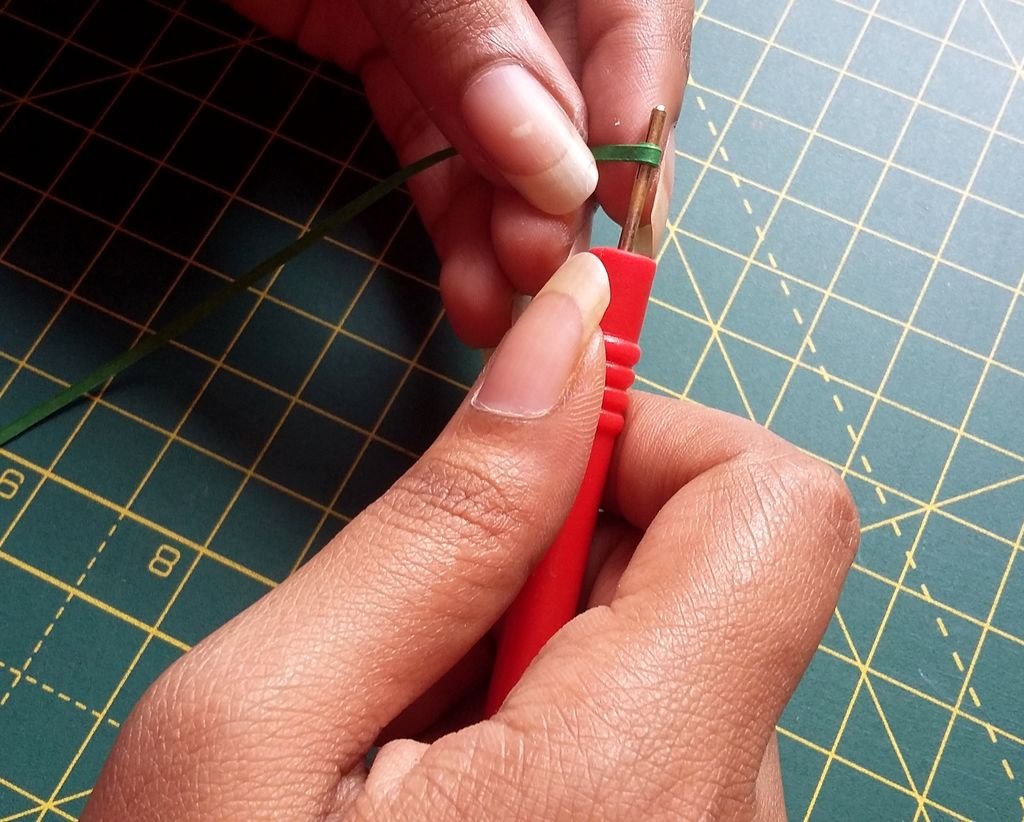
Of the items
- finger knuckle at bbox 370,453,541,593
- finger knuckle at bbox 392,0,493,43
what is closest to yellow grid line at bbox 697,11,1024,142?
finger knuckle at bbox 392,0,493,43

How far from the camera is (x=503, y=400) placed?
0.58 metres

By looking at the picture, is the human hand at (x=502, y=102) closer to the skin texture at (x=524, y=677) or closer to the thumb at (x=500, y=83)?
the thumb at (x=500, y=83)

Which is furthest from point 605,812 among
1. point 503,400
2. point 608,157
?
point 608,157

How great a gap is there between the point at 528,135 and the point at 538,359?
0.26 metres

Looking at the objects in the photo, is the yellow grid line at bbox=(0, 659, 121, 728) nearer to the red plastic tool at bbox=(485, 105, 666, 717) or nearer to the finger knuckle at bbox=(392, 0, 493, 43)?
the red plastic tool at bbox=(485, 105, 666, 717)

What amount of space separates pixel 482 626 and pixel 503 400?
0.49 ft

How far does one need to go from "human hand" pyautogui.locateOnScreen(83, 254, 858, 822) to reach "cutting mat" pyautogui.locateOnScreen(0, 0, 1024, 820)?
1.15 feet

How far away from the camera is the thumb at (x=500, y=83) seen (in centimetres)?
73

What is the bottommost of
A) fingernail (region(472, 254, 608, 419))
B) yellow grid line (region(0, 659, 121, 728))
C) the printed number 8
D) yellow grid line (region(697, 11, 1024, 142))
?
yellow grid line (region(0, 659, 121, 728))

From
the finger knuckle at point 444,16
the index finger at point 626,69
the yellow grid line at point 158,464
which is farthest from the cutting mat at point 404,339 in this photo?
the finger knuckle at point 444,16

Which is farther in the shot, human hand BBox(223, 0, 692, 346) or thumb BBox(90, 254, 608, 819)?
human hand BBox(223, 0, 692, 346)

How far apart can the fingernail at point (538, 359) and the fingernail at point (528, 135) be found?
0.67 feet

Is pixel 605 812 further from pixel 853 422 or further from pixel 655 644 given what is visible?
pixel 853 422

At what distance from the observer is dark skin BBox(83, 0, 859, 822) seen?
503 mm
